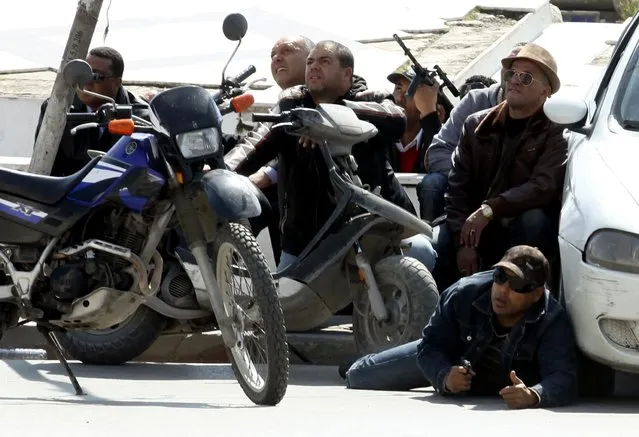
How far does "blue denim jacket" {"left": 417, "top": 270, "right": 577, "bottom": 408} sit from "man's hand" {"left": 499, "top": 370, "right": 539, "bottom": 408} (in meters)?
0.13

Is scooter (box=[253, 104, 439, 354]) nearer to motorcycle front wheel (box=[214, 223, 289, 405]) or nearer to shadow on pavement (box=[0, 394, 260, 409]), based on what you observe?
motorcycle front wheel (box=[214, 223, 289, 405])

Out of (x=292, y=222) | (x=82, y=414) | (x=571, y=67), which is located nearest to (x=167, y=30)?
(x=571, y=67)

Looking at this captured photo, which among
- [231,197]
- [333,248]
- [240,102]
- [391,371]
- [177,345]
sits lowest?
[177,345]

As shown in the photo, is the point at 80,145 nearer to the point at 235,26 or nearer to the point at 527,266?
the point at 235,26

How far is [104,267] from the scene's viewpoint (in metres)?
8.48

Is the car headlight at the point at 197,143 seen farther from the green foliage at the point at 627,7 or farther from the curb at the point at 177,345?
the green foliage at the point at 627,7

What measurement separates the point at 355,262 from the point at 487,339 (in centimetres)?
151

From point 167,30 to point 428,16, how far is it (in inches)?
102

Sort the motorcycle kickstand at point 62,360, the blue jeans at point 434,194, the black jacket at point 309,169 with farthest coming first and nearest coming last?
the blue jeans at point 434,194 → the black jacket at point 309,169 → the motorcycle kickstand at point 62,360

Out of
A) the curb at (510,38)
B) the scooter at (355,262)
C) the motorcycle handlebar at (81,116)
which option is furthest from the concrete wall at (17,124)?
the motorcycle handlebar at (81,116)

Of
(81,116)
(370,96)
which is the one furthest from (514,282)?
(370,96)

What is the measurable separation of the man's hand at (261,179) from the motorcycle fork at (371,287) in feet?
3.90

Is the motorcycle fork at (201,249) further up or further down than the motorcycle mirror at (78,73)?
further down

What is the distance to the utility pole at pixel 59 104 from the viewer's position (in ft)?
34.5
